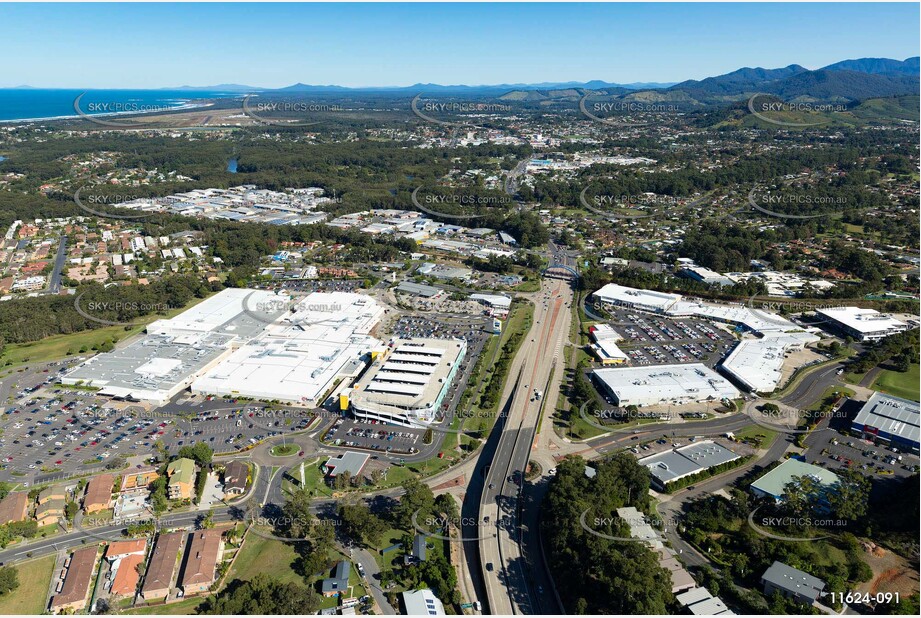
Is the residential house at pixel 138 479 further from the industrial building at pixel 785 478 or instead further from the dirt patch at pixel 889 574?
the dirt patch at pixel 889 574

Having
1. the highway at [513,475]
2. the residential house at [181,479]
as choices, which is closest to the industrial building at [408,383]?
the highway at [513,475]

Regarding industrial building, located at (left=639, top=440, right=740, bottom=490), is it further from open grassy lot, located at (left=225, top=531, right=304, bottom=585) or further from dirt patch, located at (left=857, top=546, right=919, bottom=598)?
open grassy lot, located at (left=225, top=531, right=304, bottom=585)

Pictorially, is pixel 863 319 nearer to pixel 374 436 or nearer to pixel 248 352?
pixel 374 436

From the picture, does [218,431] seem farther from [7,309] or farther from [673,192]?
[673,192]

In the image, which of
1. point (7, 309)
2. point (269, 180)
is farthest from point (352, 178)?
point (7, 309)

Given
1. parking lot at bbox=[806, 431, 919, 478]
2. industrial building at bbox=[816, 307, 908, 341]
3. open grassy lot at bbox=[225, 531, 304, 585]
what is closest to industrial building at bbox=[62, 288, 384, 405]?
open grassy lot at bbox=[225, 531, 304, 585]

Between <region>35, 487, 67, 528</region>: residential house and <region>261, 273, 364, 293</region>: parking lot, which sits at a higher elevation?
<region>261, 273, 364, 293</region>: parking lot
